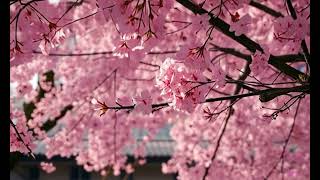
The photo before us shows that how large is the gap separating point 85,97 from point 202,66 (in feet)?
20.1

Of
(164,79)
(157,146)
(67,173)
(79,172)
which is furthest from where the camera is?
(157,146)

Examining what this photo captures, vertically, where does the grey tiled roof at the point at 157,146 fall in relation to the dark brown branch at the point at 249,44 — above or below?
above

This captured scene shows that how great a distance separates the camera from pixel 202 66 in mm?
3080

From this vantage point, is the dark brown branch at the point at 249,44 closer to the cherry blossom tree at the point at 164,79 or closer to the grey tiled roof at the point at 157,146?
the cherry blossom tree at the point at 164,79

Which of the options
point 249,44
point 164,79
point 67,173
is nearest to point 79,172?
point 67,173

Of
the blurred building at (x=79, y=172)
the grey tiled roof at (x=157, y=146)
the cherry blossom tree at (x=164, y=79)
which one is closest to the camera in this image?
the cherry blossom tree at (x=164, y=79)

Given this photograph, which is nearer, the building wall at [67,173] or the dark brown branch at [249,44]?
the dark brown branch at [249,44]

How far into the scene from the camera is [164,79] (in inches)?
125

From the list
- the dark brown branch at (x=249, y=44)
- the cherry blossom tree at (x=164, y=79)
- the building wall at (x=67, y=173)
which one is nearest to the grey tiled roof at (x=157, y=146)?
the building wall at (x=67, y=173)

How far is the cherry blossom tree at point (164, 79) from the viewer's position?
3.16 meters

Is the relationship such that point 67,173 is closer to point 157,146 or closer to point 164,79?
point 157,146

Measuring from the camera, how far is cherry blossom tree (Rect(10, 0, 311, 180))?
10.4 ft
